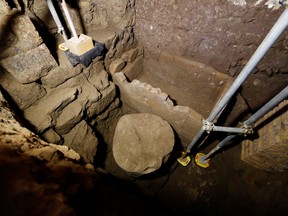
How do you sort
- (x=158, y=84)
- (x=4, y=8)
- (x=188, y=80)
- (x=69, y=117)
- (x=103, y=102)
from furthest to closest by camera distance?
1. (x=158, y=84)
2. (x=188, y=80)
3. (x=103, y=102)
4. (x=69, y=117)
5. (x=4, y=8)

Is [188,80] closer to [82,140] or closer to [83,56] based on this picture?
[83,56]

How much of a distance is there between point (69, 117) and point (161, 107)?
1.41 meters

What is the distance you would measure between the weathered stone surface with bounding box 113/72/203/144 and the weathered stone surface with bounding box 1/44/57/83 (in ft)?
3.96

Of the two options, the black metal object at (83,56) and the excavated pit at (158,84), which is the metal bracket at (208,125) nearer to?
the excavated pit at (158,84)

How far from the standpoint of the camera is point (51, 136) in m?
2.38

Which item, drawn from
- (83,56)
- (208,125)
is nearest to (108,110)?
(83,56)

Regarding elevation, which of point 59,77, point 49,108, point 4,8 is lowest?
point 49,108

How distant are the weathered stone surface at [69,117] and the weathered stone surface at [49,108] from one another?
7 centimetres

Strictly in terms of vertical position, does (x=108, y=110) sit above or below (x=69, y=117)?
below

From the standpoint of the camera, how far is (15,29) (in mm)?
1973

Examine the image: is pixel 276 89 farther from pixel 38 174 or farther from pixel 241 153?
pixel 38 174

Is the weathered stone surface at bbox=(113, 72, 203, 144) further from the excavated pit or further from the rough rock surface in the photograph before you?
the rough rock surface

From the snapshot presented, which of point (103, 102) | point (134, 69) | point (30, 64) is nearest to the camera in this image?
point (30, 64)

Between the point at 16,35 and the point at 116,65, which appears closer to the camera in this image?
the point at 16,35
